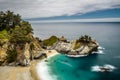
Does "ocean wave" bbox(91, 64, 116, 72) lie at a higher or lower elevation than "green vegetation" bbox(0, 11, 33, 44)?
lower

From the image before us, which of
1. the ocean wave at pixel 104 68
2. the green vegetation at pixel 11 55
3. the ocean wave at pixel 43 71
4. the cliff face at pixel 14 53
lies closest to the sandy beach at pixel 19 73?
the ocean wave at pixel 43 71

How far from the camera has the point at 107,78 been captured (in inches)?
2591

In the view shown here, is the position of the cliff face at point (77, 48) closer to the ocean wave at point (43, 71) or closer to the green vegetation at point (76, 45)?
the green vegetation at point (76, 45)

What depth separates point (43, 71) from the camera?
240 ft

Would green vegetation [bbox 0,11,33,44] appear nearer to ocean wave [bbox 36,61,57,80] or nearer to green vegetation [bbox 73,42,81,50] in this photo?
ocean wave [bbox 36,61,57,80]

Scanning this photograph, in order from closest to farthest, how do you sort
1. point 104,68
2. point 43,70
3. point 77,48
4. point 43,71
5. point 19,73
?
point 19,73, point 43,71, point 43,70, point 104,68, point 77,48

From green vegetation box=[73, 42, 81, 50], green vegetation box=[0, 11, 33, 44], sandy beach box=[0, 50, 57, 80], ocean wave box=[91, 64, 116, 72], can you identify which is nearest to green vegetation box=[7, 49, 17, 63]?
sandy beach box=[0, 50, 57, 80]

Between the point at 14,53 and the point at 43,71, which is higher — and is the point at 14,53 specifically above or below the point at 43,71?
above

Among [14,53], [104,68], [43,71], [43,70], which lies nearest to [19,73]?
[43,71]

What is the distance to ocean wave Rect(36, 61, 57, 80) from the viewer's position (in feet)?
217

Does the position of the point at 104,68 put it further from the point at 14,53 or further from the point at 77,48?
the point at 14,53

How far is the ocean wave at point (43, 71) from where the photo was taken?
66.0 metres

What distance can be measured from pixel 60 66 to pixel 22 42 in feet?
69.4

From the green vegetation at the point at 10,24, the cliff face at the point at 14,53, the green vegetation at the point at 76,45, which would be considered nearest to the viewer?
the cliff face at the point at 14,53
